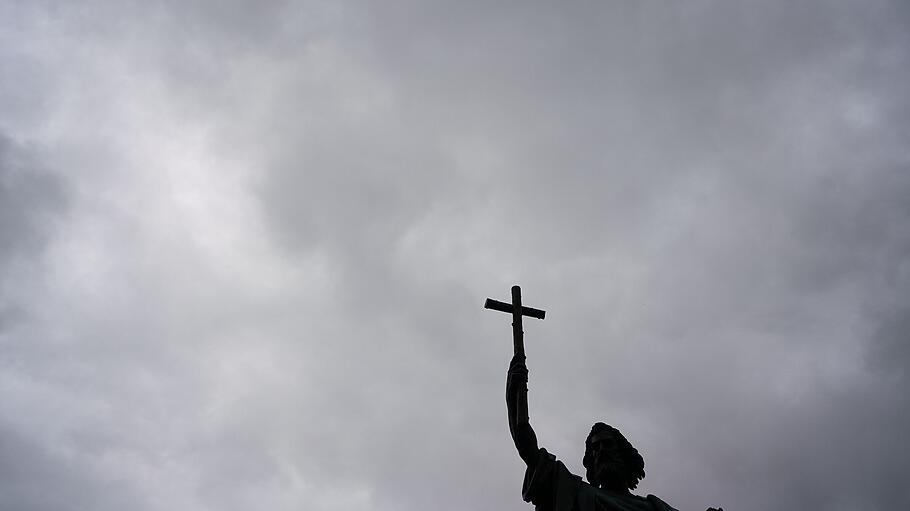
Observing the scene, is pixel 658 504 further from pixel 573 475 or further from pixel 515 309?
pixel 515 309

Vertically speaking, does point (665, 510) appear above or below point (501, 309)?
below

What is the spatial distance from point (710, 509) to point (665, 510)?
2.71 feet

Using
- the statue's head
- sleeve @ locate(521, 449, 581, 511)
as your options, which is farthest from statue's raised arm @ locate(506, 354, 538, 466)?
the statue's head

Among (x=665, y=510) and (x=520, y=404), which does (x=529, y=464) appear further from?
(x=665, y=510)

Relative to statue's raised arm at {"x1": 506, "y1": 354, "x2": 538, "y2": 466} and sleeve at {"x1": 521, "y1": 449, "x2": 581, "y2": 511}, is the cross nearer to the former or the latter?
statue's raised arm at {"x1": 506, "y1": 354, "x2": 538, "y2": 466}

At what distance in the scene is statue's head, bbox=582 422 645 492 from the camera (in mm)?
10930

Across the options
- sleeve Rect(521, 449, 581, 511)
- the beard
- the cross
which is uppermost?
the cross

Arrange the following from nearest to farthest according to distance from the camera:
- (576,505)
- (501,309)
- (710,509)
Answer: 1. (576,505)
2. (710,509)
3. (501,309)

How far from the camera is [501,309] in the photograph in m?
12.6

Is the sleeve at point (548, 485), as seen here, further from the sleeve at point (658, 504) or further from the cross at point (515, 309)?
the cross at point (515, 309)

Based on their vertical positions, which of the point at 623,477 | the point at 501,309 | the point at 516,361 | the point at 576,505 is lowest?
the point at 576,505

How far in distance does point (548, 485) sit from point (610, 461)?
1494 millimetres

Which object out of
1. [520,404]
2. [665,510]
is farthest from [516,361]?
[665,510]

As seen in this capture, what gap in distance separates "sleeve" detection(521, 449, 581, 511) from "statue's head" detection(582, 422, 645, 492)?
38.9 inches
